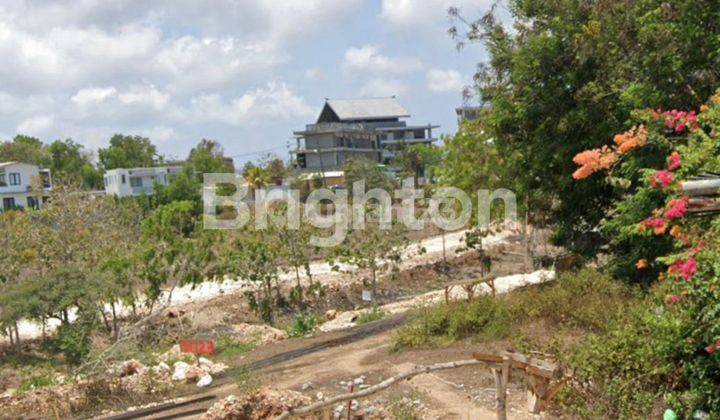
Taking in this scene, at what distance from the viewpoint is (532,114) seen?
1402 centimetres

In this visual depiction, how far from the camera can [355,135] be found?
214ft

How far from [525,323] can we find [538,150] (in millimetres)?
4467

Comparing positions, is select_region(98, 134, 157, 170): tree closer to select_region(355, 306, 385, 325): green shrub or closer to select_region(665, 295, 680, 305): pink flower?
select_region(355, 306, 385, 325): green shrub

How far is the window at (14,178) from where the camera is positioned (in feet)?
162

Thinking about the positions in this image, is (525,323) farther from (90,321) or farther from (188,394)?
(90,321)

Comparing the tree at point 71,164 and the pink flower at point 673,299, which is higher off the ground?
the tree at point 71,164

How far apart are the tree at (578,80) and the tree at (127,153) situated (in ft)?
175

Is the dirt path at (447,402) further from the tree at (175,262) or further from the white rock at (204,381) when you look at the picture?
the tree at (175,262)

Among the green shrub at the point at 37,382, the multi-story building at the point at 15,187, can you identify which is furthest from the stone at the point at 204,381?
the multi-story building at the point at 15,187

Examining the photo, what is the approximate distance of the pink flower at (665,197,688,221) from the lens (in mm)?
7570

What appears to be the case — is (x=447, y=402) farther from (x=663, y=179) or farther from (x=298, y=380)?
(x=663, y=179)

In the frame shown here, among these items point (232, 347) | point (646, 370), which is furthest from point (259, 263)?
point (646, 370)

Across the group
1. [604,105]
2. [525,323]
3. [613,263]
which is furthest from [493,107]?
[525,323]

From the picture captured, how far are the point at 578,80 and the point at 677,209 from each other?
21.0 feet
